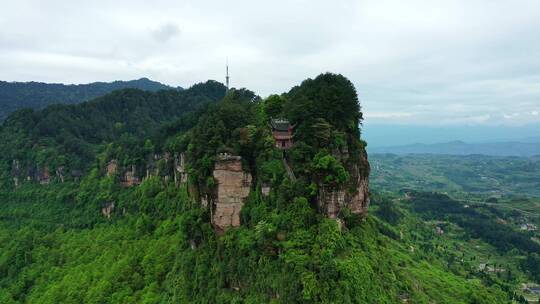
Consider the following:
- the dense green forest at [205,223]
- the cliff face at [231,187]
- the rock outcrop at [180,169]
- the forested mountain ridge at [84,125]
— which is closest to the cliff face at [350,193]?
the dense green forest at [205,223]

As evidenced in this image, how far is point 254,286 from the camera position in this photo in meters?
43.8

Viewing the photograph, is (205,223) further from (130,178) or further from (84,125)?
(84,125)

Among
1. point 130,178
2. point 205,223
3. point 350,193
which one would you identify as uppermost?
point 350,193

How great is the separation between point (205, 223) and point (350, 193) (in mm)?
16924

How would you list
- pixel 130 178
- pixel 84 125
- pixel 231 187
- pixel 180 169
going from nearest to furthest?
pixel 231 187 < pixel 180 169 < pixel 130 178 < pixel 84 125

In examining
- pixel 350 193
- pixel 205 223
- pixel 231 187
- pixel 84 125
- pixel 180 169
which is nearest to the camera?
pixel 350 193

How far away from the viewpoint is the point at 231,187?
4881 cm

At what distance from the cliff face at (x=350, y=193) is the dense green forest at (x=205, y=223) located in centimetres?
38

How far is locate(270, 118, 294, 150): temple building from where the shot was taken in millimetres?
49406

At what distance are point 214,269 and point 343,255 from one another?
14.8m

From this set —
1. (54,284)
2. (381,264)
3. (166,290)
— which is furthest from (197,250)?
(54,284)

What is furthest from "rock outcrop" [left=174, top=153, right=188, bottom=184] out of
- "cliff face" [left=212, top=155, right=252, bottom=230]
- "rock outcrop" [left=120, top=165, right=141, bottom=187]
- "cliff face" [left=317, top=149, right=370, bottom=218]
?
"cliff face" [left=317, top=149, right=370, bottom=218]

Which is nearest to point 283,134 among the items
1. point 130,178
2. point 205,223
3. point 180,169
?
point 205,223

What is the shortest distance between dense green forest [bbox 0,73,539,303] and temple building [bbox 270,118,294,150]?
3.99ft
